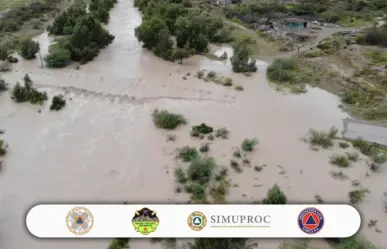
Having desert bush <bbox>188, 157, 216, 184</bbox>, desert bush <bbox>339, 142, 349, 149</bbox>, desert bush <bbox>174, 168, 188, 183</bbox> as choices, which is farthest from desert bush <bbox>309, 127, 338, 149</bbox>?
desert bush <bbox>174, 168, 188, 183</bbox>

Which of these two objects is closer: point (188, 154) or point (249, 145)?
point (188, 154)

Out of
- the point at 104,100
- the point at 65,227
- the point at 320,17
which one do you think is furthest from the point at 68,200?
the point at 320,17

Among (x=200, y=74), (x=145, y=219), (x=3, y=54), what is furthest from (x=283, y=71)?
(x=3, y=54)

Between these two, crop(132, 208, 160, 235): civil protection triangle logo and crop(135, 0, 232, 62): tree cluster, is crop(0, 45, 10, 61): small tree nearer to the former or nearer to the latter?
crop(135, 0, 232, 62): tree cluster

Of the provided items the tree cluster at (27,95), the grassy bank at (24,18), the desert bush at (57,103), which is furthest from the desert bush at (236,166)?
the grassy bank at (24,18)

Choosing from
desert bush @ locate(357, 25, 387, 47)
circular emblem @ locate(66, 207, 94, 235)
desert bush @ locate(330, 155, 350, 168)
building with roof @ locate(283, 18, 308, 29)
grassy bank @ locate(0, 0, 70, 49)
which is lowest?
grassy bank @ locate(0, 0, 70, 49)

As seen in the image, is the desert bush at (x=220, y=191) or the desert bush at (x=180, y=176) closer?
the desert bush at (x=220, y=191)

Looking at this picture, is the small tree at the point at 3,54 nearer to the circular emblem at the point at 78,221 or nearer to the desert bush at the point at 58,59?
the desert bush at the point at 58,59

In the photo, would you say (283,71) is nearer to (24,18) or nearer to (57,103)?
(57,103)
